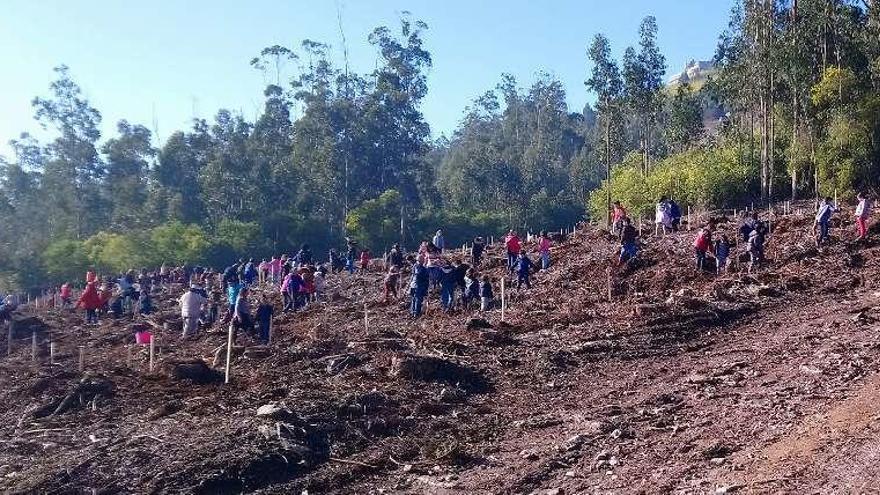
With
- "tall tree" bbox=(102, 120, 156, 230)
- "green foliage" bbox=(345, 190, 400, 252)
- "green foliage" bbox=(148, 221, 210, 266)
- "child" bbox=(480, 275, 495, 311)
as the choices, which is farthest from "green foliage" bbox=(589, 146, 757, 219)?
"tall tree" bbox=(102, 120, 156, 230)

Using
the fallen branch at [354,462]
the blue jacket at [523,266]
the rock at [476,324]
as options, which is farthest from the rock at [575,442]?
the blue jacket at [523,266]

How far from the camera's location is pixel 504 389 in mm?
13070

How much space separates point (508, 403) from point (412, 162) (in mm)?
57449

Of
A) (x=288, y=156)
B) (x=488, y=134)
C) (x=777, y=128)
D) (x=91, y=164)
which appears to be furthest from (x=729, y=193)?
(x=488, y=134)

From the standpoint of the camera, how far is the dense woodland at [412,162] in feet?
116

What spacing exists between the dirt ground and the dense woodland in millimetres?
19206

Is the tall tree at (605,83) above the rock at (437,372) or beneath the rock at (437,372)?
above

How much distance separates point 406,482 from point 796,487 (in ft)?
13.8

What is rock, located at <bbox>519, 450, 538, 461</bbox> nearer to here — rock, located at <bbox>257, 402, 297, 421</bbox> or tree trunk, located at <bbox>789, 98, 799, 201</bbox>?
rock, located at <bbox>257, 402, 297, 421</bbox>

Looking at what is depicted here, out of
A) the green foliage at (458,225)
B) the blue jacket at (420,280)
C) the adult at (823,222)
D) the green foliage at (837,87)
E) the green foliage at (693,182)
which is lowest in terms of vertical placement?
the blue jacket at (420,280)

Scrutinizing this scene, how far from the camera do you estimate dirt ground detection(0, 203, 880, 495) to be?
9.15 metres

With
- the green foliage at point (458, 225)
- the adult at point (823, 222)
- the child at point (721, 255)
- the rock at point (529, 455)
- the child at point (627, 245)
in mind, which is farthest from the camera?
the green foliage at point (458, 225)

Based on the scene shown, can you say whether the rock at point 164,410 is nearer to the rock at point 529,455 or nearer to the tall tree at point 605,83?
the rock at point 529,455

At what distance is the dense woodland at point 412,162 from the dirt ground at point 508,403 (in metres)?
19.2
